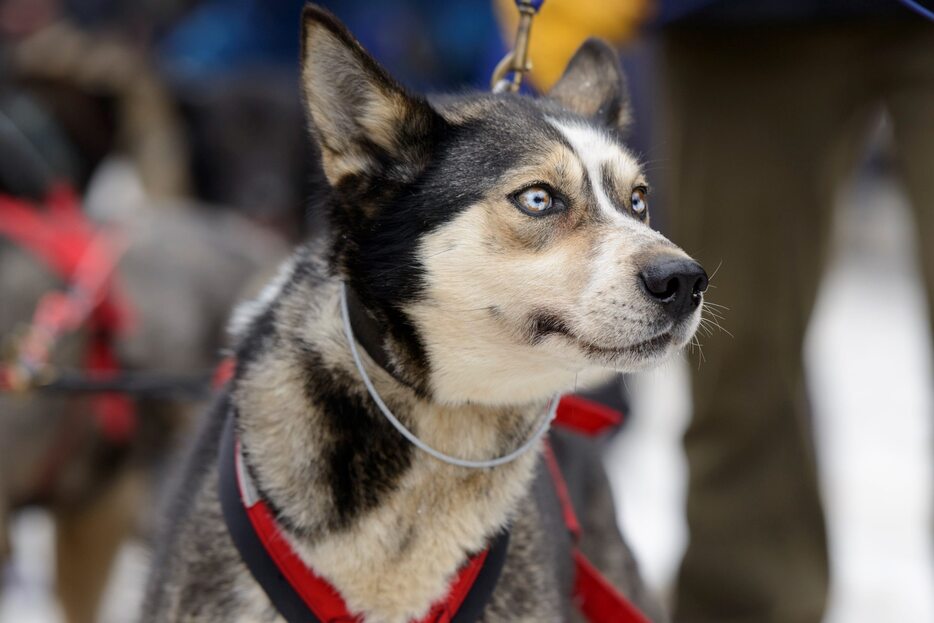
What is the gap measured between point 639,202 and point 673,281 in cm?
33

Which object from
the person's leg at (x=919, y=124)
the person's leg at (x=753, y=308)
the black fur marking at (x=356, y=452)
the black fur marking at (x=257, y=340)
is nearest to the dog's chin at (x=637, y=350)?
the black fur marking at (x=356, y=452)

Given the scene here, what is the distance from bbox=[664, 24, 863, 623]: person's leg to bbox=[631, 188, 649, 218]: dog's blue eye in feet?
3.49

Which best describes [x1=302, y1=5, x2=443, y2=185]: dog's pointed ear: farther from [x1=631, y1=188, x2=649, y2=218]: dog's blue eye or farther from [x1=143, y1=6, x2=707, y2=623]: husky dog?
[x1=631, y1=188, x2=649, y2=218]: dog's blue eye

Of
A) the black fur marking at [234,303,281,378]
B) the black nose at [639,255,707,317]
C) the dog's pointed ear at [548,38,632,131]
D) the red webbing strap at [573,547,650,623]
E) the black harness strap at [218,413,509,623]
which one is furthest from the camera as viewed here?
the dog's pointed ear at [548,38,632,131]

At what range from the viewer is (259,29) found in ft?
25.5

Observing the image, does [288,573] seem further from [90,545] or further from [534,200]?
[90,545]

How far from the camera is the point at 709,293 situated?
322cm

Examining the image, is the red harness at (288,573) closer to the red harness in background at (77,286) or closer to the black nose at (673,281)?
the black nose at (673,281)

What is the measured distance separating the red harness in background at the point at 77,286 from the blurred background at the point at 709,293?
10 mm

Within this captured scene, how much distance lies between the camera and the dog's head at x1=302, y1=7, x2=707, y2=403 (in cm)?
190

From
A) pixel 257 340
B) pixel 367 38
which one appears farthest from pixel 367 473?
pixel 367 38

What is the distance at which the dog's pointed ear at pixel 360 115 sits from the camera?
6.42 ft

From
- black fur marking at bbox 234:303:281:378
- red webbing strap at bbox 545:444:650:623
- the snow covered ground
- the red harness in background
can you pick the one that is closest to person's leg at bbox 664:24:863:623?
the snow covered ground

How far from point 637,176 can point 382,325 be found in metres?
0.53
